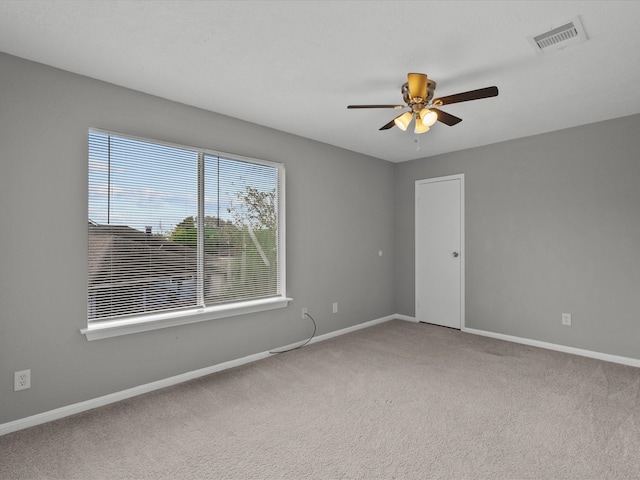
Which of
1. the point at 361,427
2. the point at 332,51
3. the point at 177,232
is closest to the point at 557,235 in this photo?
the point at 361,427

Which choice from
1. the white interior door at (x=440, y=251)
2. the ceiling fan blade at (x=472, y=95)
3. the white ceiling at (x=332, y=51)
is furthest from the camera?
the white interior door at (x=440, y=251)

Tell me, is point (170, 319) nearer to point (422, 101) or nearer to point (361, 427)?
point (361, 427)

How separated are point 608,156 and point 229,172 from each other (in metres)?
3.86

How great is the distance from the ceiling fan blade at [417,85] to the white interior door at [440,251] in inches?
96.1

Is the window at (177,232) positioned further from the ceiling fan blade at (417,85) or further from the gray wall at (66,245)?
the ceiling fan blade at (417,85)

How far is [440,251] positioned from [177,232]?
3.51 meters

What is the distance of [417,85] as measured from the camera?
2447 mm

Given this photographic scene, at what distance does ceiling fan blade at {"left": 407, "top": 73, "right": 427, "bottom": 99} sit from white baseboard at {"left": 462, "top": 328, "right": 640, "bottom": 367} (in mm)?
A: 3208

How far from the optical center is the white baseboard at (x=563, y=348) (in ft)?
11.1

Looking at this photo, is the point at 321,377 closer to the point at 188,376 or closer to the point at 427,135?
the point at 188,376

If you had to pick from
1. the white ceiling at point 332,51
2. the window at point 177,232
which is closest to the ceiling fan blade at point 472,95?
the white ceiling at point 332,51

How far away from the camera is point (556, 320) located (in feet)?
12.7

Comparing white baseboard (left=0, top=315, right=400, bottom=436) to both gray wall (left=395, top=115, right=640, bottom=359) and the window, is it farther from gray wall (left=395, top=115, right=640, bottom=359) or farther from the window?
gray wall (left=395, top=115, right=640, bottom=359)

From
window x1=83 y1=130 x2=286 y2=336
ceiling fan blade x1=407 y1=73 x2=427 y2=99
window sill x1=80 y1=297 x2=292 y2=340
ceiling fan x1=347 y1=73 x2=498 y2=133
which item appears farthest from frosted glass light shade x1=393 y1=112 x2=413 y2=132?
window sill x1=80 y1=297 x2=292 y2=340
